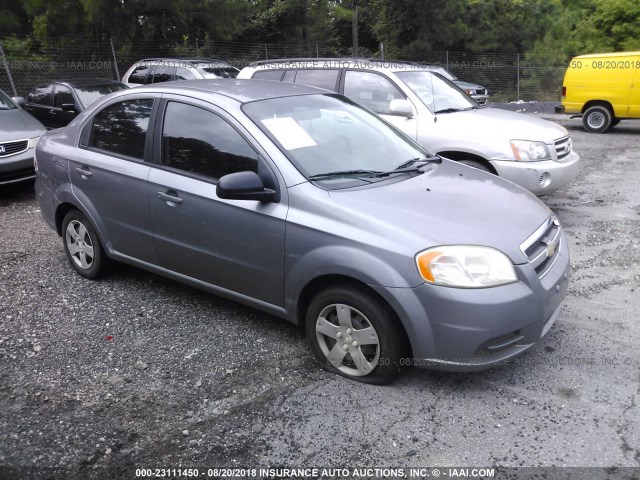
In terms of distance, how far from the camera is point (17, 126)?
Answer: 28.0 ft

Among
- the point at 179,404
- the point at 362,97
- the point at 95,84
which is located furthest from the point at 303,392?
the point at 95,84

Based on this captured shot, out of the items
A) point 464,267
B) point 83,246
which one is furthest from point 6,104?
point 464,267

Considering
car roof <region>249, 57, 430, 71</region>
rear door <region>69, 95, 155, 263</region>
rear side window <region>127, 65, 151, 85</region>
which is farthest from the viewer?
rear side window <region>127, 65, 151, 85</region>

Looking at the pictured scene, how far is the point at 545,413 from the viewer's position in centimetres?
318

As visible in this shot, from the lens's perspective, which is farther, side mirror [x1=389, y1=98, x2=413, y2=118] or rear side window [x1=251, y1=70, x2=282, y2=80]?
rear side window [x1=251, y1=70, x2=282, y2=80]

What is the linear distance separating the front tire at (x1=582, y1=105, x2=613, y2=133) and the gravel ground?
10415 millimetres

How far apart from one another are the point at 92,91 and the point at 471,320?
31.1ft

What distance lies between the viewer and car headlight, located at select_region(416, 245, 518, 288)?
311 cm

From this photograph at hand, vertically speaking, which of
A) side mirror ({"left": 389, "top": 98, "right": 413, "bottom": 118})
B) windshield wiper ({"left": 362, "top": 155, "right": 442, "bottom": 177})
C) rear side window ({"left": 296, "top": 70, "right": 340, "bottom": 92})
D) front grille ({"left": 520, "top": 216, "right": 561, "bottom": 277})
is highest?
rear side window ({"left": 296, "top": 70, "right": 340, "bottom": 92})

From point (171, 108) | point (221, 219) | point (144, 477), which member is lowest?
point (144, 477)

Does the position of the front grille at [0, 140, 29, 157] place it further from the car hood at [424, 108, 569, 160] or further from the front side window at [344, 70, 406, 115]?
the car hood at [424, 108, 569, 160]

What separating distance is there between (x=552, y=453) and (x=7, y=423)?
2936mm

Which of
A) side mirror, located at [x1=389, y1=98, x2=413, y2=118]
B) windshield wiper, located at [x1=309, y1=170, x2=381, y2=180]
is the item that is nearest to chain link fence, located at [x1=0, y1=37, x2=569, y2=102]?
side mirror, located at [x1=389, y1=98, x2=413, y2=118]

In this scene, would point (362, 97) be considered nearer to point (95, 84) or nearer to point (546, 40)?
point (95, 84)
